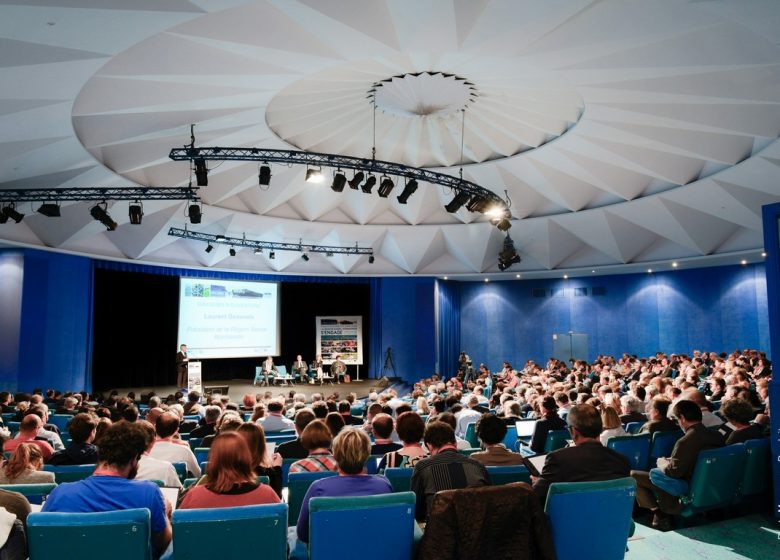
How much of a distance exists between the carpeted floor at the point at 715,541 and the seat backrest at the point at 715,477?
0.65 feet

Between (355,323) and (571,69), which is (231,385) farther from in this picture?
(571,69)

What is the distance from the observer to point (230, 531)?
2713mm

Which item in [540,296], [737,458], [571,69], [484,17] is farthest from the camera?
[540,296]

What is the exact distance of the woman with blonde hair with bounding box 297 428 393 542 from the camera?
3.11 meters

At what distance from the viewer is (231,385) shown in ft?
63.5

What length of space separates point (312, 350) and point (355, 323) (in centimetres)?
200

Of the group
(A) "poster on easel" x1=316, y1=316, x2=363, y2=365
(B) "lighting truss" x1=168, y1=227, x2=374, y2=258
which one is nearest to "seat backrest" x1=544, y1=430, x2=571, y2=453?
(B) "lighting truss" x1=168, y1=227, x2=374, y2=258

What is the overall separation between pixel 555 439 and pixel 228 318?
50.9 ft

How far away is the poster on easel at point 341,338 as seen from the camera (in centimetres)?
2166

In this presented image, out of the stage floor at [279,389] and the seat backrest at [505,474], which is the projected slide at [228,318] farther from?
the seat backrest at [505,474]

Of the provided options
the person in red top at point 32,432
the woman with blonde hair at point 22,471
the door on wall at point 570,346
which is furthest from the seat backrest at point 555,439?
the door on wall at point 570,346

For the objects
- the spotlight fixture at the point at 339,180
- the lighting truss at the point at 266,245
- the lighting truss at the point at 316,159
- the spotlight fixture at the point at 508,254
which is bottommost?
the spotlight fixture at the point at 508,254

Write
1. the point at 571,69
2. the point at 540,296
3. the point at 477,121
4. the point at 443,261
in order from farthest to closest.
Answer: the point at 540,296 < the point at 443,261 < the point at 477,121 < the point at 571,69

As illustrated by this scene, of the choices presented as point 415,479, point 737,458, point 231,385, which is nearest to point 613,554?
point 415,479
